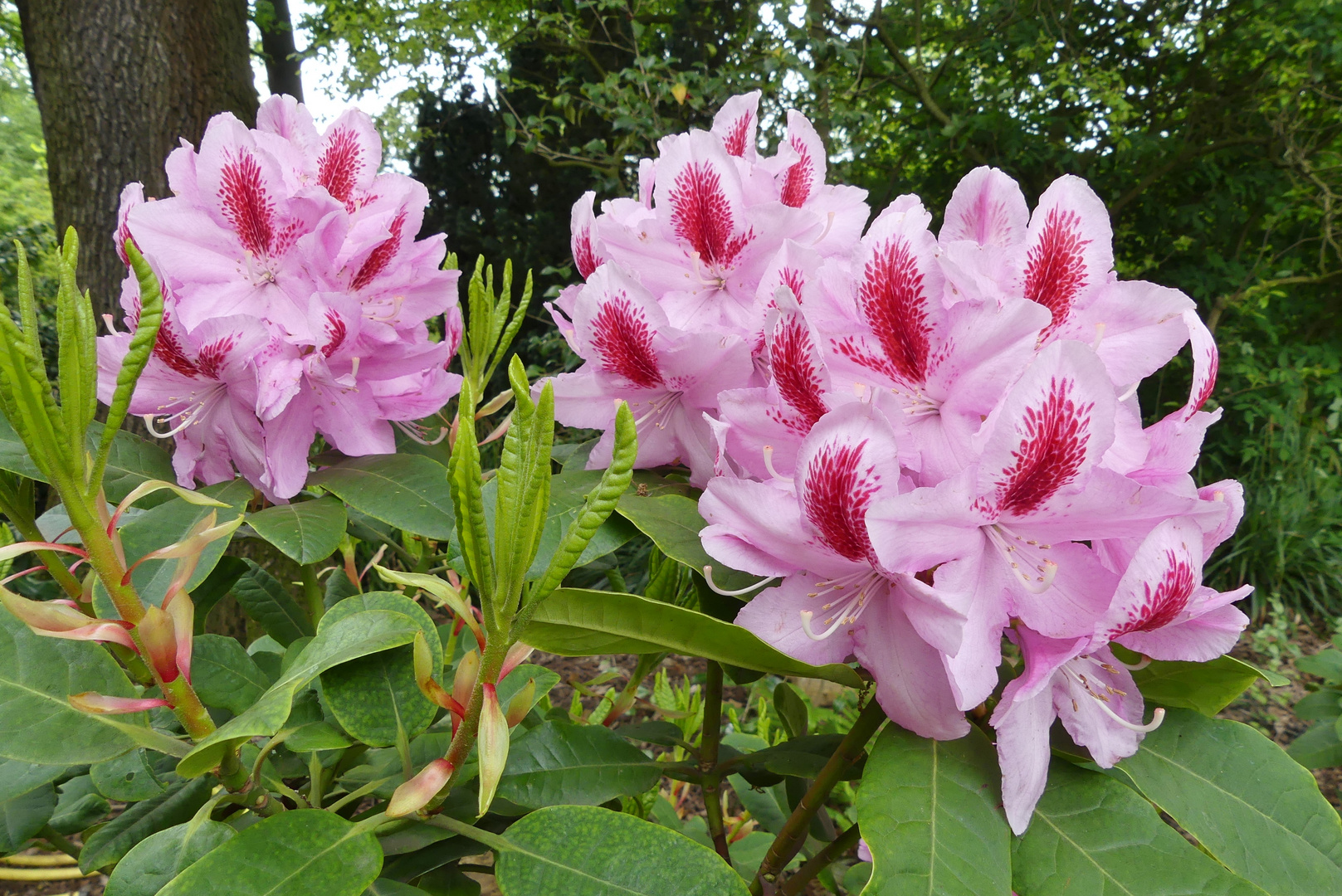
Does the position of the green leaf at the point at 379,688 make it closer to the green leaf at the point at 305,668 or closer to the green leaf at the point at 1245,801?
the green leaf at the point at 305,668

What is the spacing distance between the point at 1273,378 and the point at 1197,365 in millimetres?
5088

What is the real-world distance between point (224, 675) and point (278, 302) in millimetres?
372

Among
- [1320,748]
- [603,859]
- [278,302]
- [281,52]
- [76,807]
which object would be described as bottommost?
[1320,748]

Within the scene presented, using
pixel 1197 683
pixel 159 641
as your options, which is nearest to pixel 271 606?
pixel 159 641

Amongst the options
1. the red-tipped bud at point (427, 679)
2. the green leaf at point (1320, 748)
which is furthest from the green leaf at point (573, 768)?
the green leaf at point (1320, 748)

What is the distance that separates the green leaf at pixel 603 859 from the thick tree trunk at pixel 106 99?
230 cm

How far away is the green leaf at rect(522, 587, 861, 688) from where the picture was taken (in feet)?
1.68

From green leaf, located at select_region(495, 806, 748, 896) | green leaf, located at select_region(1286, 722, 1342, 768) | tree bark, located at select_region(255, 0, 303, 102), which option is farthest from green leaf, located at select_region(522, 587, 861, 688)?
tree bark, located at select_region(255, 0, 303, 102)

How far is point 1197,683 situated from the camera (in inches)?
24.4

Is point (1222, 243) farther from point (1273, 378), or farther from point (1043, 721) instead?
point (1043, 721)

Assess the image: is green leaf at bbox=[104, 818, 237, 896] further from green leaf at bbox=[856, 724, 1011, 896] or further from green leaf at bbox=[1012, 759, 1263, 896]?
green leaf at bbox=[1012, 759, 1263, 896]

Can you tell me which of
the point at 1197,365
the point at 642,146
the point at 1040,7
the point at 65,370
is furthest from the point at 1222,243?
the point at 65,370

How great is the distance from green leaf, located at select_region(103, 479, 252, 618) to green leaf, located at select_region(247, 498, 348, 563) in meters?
0.03

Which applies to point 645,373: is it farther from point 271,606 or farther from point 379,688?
point 271,606
